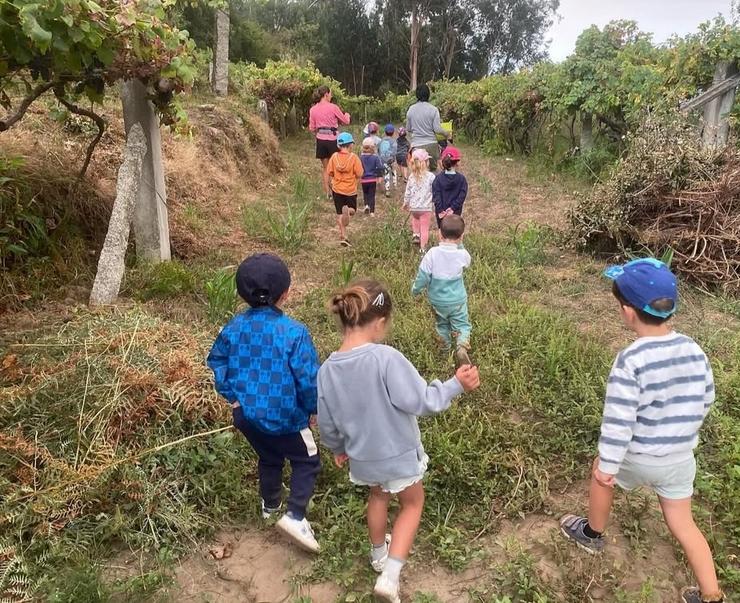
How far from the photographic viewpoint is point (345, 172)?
6.79 metres

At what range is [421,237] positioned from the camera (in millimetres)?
6211

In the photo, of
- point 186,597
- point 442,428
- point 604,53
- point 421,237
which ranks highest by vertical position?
point 604,53

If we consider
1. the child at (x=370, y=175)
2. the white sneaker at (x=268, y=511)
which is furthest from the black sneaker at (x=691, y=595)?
the child at (x=370, y=175)

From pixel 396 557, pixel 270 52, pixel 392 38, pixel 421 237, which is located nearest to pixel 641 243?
pixel 421 237

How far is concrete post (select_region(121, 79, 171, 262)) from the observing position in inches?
193

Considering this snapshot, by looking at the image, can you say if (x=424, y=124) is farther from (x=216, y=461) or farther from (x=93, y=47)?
(x=216, y=461)

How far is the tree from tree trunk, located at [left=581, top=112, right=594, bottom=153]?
785 centimetres

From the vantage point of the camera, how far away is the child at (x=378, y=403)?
6.60 ft

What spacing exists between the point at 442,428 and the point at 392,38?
3518 centimetres

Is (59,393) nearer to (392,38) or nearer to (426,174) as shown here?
(426,174)

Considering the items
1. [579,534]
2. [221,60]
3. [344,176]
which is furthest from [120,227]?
[221,60]

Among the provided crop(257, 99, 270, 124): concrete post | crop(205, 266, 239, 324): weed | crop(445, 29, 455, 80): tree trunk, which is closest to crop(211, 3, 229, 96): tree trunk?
crop(257, 99, 270, 124): concrete post

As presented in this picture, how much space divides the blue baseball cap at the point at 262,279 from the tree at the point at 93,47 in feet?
5.04

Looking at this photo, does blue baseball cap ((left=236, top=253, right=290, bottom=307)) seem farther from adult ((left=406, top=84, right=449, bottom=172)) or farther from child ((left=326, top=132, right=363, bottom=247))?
adult ((left=406, top=84, right=449, bottom=172))
